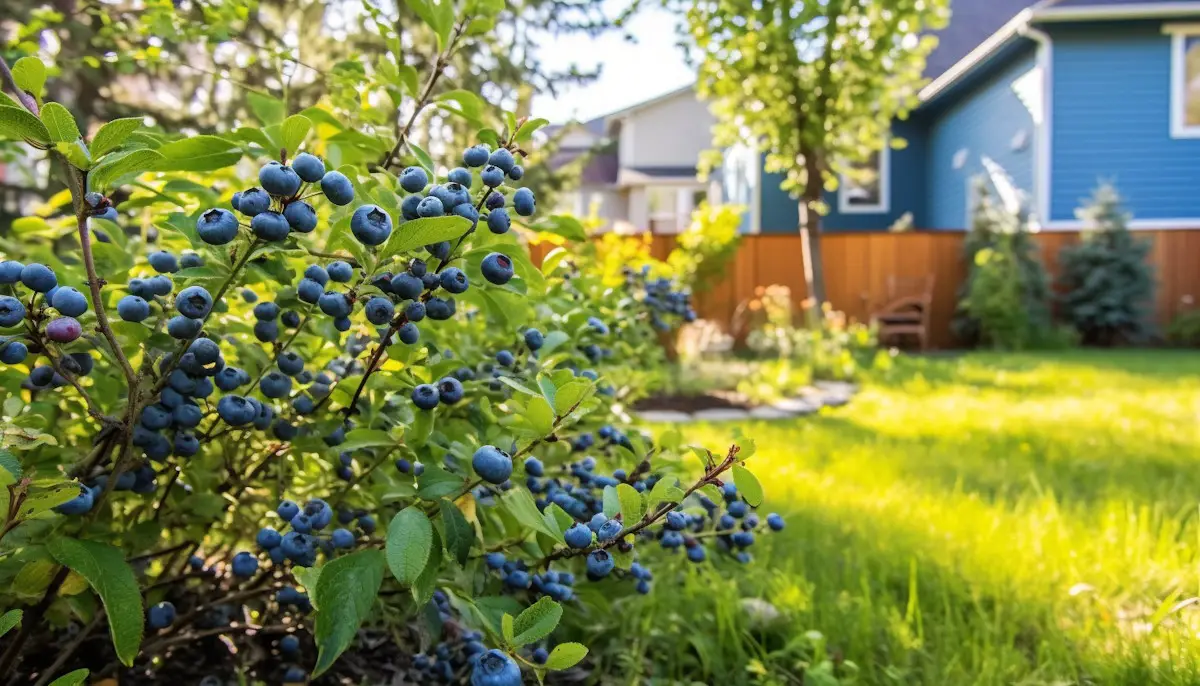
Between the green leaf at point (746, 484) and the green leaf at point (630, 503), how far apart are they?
0.13m

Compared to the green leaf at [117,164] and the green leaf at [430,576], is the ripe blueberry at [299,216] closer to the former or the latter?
the green leaf at [117,164]

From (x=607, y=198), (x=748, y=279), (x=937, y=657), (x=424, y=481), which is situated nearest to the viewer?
(x=424, y=481)

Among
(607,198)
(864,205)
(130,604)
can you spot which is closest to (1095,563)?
(130,604)

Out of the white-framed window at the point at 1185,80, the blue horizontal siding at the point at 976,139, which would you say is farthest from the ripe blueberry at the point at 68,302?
the white-framed window at the point at 1185,80

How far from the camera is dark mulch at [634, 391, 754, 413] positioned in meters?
6.11

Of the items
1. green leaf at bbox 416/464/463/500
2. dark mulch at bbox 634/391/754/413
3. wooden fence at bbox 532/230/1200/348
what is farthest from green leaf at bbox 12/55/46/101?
wooden fence at bbox 532/230/1200/348

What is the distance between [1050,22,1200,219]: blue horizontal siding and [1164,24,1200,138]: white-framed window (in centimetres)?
8

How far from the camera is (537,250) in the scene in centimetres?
952

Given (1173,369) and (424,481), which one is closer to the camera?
(424,481)

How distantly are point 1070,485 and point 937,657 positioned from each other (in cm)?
183

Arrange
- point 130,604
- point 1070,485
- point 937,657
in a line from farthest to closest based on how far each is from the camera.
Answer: point 1070,485
point 937,657
point 130,604

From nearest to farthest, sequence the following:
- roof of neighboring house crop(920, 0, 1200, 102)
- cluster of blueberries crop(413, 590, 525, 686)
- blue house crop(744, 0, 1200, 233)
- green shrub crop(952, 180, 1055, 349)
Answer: cluster of blueberries crop(413, 590, 525, 686)
green shrub crop(952, 180, 1055, 349)
roof of neighboring house crop(920, 0, 1200, 102)
blue house crop(744, 0, 1200, 233)

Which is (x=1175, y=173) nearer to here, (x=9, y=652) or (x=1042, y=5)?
(x=1042, y=5)

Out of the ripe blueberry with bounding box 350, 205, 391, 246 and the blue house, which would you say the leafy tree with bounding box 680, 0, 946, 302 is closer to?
the blue house
